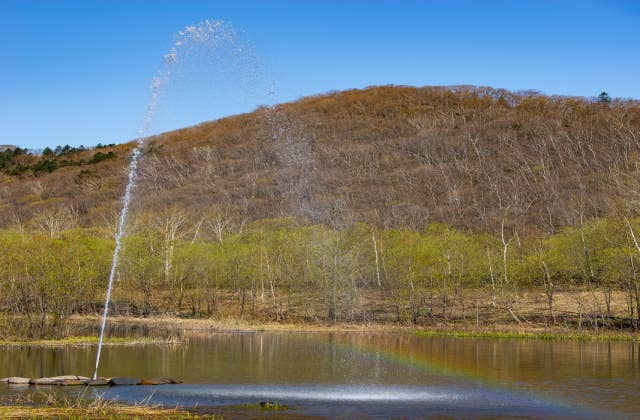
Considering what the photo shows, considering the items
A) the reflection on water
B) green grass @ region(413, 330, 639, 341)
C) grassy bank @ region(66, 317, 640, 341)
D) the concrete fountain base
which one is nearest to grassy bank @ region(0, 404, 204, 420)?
the reflection on water

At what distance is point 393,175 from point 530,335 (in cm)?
9054

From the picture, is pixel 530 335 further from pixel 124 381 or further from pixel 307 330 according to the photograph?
pixel 124 381

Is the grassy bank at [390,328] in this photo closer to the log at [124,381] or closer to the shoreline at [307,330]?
the shoreline at [307,330]

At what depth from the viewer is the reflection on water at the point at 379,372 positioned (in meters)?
25.7

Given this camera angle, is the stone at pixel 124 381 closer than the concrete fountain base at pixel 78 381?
No

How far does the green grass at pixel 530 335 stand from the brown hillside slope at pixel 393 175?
33.5m

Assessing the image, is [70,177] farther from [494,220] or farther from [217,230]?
[494,220]

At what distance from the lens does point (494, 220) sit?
10288 cm

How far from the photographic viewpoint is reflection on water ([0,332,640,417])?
2567 centimetres

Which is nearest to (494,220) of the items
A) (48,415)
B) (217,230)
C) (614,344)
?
(217,230)

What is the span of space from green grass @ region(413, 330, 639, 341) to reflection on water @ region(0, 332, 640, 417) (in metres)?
2.72

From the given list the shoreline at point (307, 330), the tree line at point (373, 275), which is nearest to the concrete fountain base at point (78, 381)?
the shoreline at point (307, 330)

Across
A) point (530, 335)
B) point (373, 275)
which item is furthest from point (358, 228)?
point (530, 335)

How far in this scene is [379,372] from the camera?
33.4m
